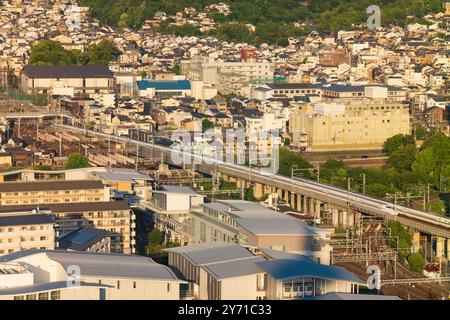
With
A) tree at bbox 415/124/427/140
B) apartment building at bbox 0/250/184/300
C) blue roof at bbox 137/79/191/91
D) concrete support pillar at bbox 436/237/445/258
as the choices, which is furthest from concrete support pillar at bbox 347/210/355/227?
blue roof at bbox 137/79/191/91

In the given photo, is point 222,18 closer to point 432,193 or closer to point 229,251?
point 432,193

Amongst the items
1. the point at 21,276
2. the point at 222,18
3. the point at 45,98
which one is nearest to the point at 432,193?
the point at 21,276

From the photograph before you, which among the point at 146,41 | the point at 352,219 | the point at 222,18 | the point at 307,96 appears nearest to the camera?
the point at 352,219

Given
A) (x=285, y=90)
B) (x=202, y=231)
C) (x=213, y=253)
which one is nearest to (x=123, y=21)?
(x=285, y=90)

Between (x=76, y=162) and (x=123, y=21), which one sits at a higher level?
(x=123, y=21)

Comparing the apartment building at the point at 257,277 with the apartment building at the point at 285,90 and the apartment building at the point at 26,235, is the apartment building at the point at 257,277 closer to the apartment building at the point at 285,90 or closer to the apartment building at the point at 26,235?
the apartment building at the point at 26,235

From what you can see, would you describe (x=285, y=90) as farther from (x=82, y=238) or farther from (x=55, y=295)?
(x=55, y=295)
